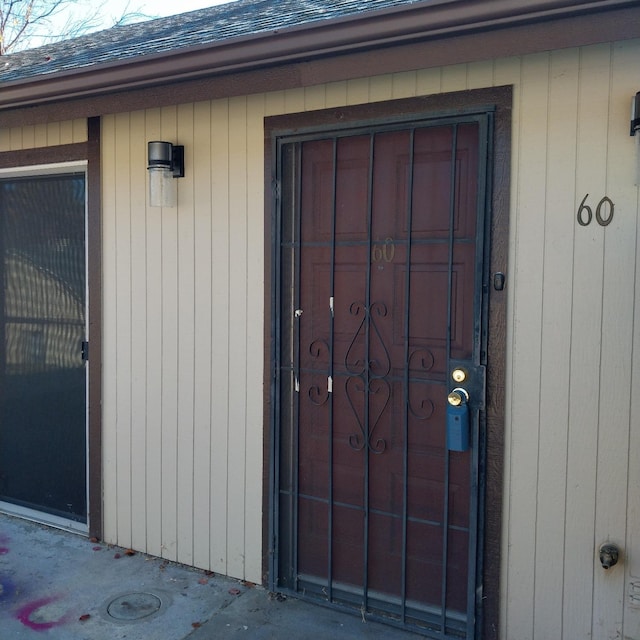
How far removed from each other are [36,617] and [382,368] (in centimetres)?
189

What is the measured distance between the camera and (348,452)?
3246 mm

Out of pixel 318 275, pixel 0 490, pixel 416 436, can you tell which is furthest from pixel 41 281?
pixel 416 436

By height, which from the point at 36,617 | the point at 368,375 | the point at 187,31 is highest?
the point at 187,31

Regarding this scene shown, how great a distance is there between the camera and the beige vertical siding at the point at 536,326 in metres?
2.63

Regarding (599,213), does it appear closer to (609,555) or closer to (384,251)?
(384,251)

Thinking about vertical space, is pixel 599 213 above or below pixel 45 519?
above

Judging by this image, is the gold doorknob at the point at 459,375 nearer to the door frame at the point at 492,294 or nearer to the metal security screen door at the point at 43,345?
the door frame at the point at 492,294

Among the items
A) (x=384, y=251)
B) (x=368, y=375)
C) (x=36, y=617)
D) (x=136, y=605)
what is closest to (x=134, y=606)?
(x=136, y=605)

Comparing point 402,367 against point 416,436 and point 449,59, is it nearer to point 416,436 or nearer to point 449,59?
point 416,436

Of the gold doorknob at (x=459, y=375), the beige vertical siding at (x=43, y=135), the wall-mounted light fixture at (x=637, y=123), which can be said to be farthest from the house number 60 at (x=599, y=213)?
the beige vertical siding at (x=43, y=135)

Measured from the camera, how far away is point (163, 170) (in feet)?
11.7

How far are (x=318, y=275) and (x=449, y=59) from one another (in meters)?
1.12

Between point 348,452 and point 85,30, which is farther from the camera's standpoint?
point 85,30

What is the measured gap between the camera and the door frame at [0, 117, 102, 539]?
3914 mm
